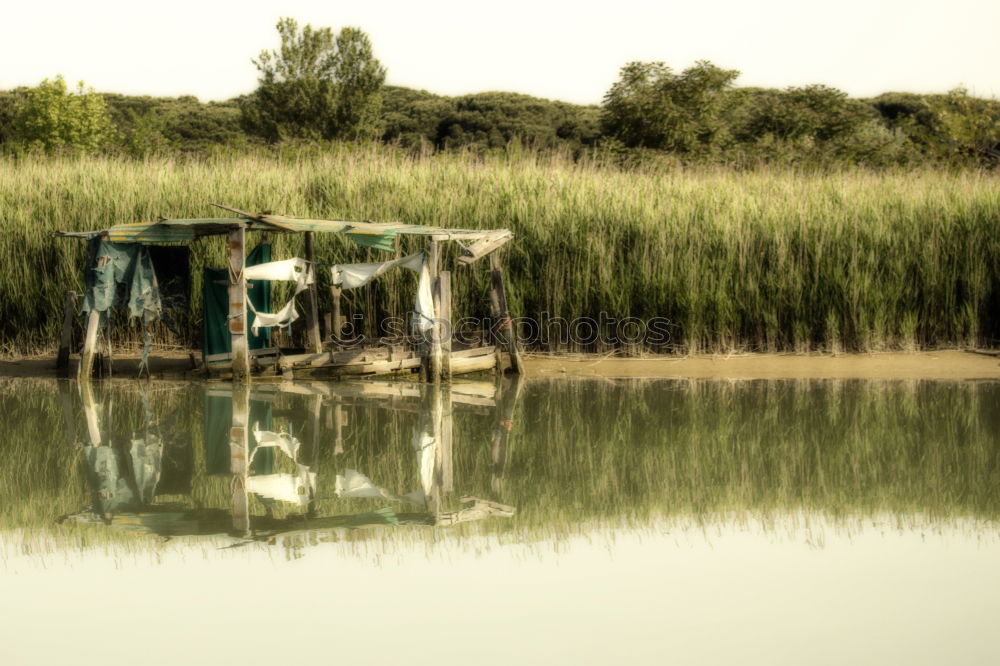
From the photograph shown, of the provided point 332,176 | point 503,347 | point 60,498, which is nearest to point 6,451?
point 60,498

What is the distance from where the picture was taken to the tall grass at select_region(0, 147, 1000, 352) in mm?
16734

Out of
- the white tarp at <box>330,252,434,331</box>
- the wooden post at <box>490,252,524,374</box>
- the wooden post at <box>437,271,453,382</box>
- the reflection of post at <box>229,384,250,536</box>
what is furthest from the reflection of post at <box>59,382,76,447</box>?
the wooden post at <box>490,252,524,374</box>

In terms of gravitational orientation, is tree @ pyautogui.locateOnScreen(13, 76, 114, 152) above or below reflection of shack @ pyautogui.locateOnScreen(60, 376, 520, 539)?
above

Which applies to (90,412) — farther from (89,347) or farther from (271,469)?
(271,469)

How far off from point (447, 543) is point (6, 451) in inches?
184

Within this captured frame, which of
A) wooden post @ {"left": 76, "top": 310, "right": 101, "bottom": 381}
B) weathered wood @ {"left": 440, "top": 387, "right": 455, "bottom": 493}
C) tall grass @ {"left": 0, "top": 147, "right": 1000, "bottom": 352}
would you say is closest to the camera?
weathered wood @ {"left": 440, "top": 387, "right": 455, "bottom": 493}

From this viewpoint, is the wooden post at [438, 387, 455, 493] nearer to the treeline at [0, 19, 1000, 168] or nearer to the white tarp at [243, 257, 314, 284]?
the white tarp at [243, 257, 314, 284]

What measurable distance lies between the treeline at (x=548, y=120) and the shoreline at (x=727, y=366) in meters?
6.16

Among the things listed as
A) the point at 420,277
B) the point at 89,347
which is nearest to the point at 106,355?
the point at 89,347

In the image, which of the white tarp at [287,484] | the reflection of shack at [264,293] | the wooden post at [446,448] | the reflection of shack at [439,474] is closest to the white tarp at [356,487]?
the reflection of shack at [439,474]

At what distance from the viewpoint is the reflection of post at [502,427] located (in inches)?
346

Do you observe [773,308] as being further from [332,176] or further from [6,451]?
[6,451]

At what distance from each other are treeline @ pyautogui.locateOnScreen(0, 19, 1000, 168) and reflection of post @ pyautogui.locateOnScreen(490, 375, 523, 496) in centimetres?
822

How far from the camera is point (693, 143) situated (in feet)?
104
